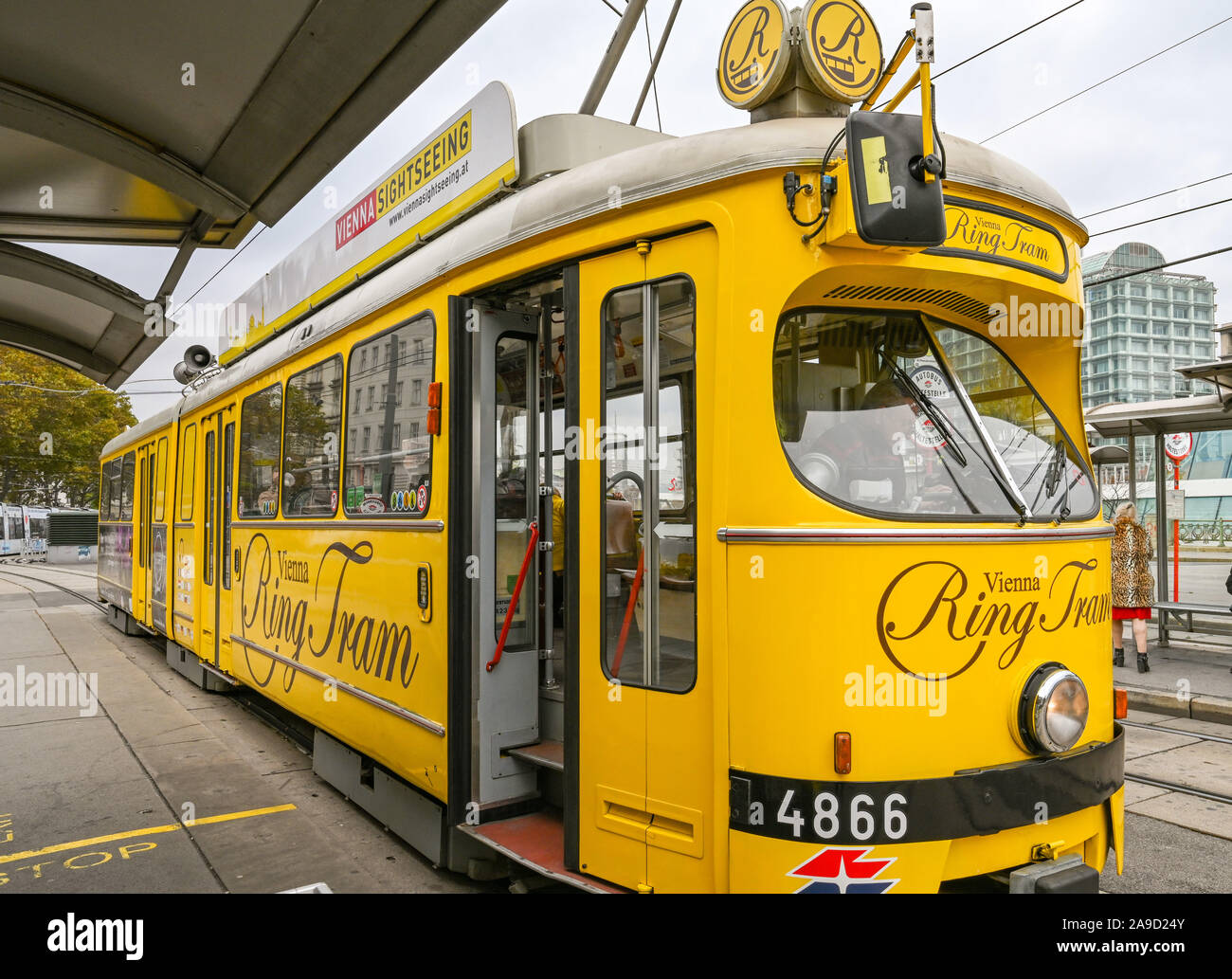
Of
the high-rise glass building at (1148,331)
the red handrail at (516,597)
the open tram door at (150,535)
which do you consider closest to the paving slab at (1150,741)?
the red handrail at (516,597)

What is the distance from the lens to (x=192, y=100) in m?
4.71

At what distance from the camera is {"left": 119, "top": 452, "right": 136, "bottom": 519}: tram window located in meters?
13.3

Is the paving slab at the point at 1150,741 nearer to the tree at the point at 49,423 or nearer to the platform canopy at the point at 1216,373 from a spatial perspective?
the platform canopy at the point at 1216,373

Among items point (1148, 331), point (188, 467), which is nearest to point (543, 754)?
→ point (188, 467)

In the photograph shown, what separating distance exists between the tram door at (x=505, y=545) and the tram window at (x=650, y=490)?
0.90 metres

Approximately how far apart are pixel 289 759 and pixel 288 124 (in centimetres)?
462

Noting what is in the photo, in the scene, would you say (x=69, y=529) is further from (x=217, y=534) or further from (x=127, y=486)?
(x=217, y=534)

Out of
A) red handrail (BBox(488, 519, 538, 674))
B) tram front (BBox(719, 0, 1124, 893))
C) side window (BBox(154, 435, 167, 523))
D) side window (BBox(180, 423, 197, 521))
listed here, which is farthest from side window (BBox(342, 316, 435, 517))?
side window (BBox(154, 435, 167, 523))

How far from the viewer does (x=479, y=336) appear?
164 inches

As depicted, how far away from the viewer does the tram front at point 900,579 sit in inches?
112

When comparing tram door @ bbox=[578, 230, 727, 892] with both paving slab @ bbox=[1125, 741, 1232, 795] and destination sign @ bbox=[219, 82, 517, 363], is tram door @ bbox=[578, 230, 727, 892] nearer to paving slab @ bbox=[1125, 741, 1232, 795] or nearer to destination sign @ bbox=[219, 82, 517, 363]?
destination sign @ bbox=[219, 82, 517, 363]

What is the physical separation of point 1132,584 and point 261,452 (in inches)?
332
